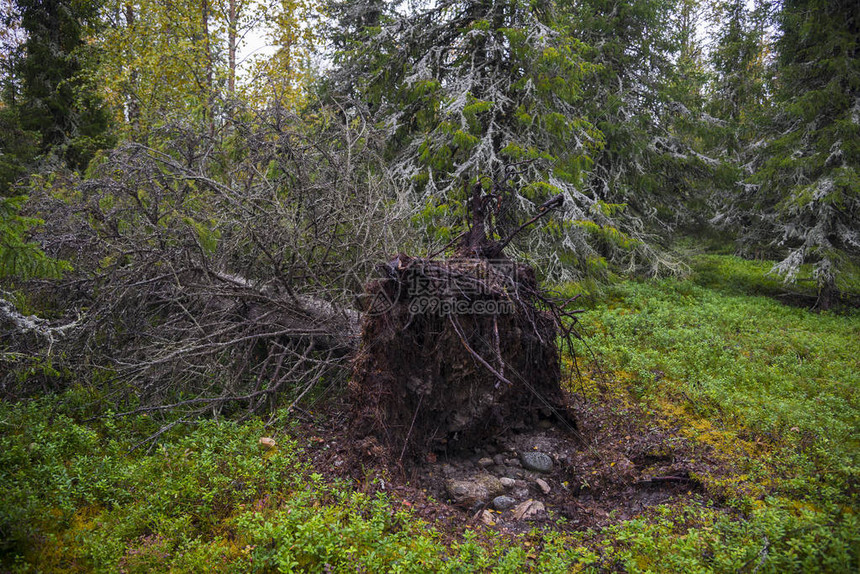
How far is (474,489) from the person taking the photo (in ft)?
13.6

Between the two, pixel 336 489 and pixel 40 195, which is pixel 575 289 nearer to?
pixel 336 489

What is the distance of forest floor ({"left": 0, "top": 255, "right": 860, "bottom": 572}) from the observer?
2.91 meters

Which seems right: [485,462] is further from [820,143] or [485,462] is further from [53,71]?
[53,71]

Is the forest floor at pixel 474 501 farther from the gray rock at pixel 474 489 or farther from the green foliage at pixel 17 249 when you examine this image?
the green foliage at pixel 17 249

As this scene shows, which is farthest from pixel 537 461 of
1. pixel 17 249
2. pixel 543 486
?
pixel 17 249

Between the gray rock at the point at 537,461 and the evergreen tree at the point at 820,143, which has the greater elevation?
the evergreen tree at the point at 820,143

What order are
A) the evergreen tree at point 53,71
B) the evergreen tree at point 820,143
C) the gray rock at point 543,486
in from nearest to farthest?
the gray rock at point 543,486 < the evergreen tree at point 820,143 < the evergreen tree at point 53,71

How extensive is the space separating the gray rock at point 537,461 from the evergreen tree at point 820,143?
950 centimetres

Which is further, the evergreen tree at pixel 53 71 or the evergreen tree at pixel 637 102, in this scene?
the evergreen tree at pixel 53 71

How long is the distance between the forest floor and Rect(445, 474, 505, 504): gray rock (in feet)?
0.18

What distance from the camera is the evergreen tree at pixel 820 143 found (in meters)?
10.5

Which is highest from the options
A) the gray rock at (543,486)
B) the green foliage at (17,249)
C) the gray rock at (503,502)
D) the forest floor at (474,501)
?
the green foliage at (17,249)

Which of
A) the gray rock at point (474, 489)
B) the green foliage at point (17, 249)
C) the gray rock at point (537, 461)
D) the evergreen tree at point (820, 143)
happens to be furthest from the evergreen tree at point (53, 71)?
the evergreen tree at point (820, 143)

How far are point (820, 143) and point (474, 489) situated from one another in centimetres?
1244
